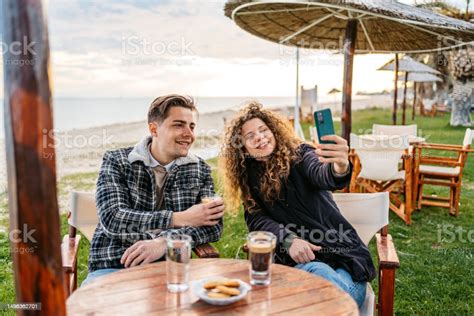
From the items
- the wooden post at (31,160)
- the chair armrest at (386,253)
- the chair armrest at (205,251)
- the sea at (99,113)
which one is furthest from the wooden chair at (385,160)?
the sea at (99,113)

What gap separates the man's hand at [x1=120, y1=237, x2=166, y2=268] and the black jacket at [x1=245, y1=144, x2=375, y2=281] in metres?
0.55

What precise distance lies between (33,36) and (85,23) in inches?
697

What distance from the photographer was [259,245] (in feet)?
5.64

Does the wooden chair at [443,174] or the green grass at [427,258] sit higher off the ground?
the wooden chair at [443,174]

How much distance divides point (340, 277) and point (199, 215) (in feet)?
2.45

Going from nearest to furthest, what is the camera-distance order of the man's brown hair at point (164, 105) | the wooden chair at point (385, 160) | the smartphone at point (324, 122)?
the smartphone at point (324, 122), the man's brown hair at point (164, 105), the wooden chair at point (385, 160)

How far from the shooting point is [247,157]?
266cm

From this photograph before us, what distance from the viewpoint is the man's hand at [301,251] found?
7.55 ft

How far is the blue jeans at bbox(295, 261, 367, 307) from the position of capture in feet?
6.85

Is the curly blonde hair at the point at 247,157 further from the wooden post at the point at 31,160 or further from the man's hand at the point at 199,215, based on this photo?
the wooden post at the point at 31,160

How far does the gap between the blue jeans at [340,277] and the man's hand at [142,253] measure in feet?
2.25

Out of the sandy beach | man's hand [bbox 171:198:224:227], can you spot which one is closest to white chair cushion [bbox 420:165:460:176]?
the sandy beach

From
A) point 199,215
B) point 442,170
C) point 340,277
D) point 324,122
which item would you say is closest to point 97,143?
point 442,170

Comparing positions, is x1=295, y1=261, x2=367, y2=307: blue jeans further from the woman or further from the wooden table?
the wooden table
